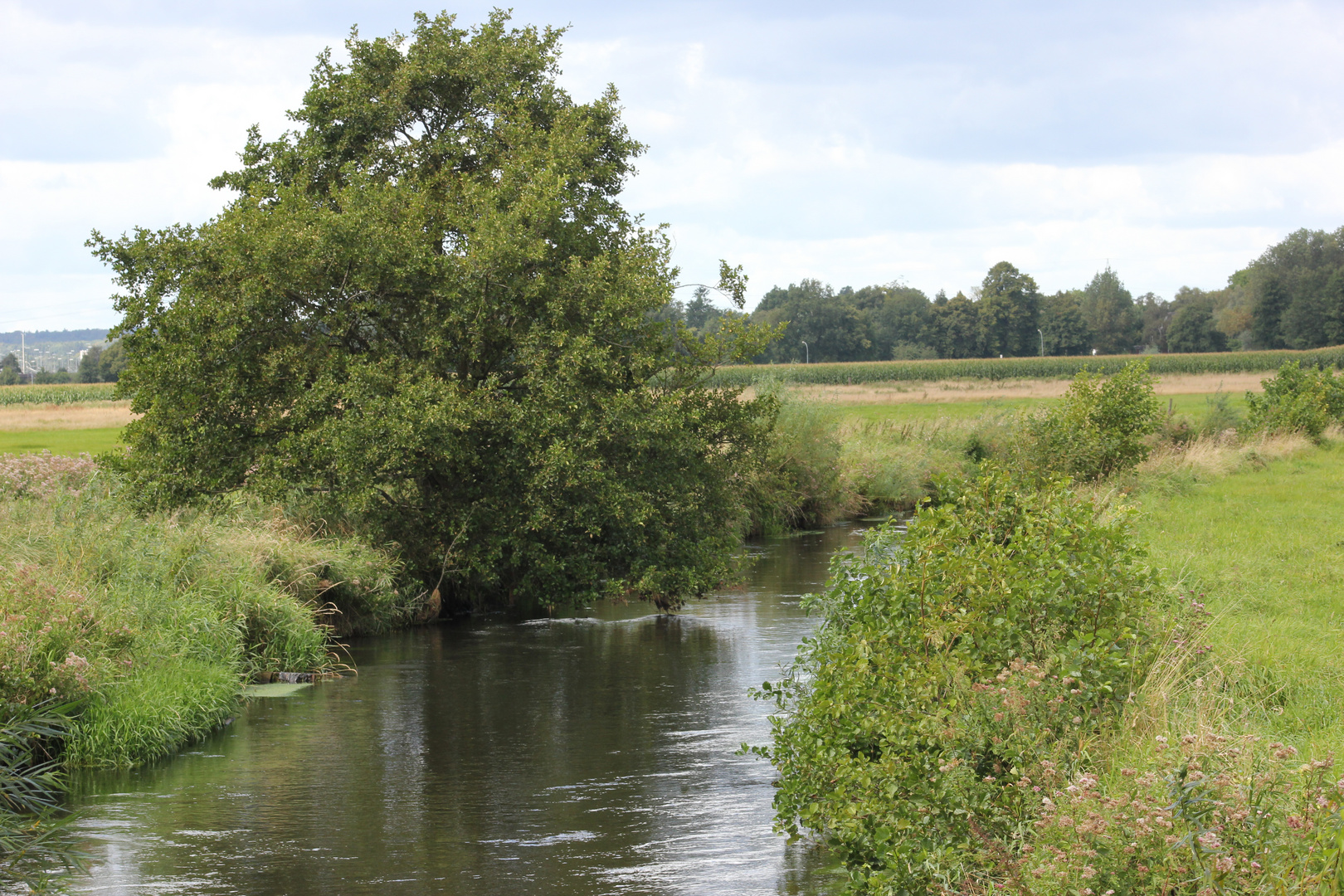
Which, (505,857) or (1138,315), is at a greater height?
(1138,315)

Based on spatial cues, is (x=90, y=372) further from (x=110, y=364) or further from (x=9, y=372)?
(x=9, y=372)

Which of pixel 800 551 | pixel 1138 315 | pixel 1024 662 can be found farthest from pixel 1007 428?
pixel 1138 315

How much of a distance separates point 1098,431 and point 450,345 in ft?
59.4

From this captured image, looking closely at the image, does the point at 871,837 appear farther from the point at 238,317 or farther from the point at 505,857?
the point at 238,317

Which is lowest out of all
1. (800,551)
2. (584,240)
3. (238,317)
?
(800,551)

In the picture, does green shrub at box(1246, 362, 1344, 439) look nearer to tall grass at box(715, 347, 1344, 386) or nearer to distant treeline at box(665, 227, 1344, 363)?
tall grass at box(715, 347, 1344, 386)

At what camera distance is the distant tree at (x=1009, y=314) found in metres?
124

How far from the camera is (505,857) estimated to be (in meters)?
8.99

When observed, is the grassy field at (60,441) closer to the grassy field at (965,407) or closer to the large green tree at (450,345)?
the large green tree at (450,345)

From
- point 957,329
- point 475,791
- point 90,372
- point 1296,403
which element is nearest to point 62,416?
point 475,791

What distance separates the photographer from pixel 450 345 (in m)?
18.7

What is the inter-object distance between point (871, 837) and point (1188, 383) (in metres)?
81.6

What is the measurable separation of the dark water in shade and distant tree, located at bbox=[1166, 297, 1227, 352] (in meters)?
137

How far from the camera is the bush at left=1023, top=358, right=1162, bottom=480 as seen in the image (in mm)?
29000
